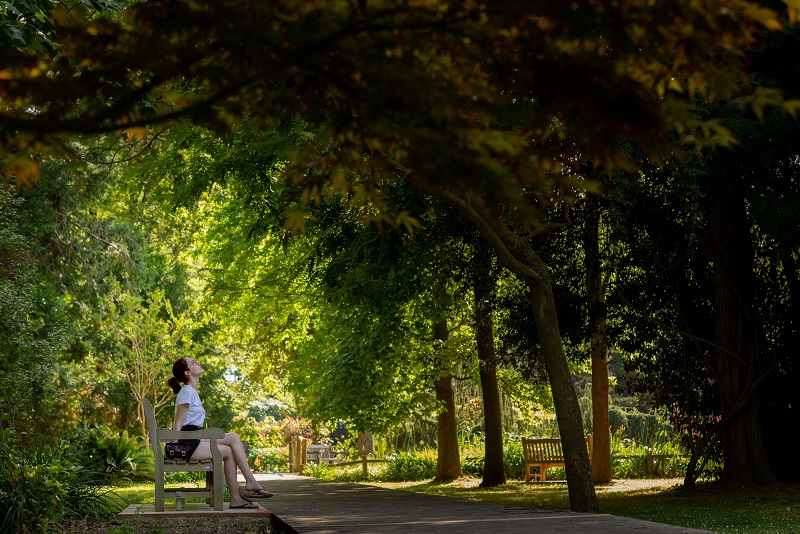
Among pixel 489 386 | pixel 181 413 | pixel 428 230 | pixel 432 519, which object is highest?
pixel 428 230

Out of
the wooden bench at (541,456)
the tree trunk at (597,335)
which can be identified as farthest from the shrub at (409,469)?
the tree trunk at (597,335)

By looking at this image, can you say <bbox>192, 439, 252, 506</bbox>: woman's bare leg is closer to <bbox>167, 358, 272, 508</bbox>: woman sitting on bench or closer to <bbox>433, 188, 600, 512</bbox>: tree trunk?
<bbox>167, 358, 272, 508</bbox>: woman sitting on bench

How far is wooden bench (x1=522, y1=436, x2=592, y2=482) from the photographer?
1858cm

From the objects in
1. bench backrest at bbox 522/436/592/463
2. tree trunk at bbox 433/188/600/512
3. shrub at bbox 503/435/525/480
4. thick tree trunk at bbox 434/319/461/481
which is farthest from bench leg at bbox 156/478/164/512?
shrub at bbox 503/435/525/480

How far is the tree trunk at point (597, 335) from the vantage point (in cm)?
1434

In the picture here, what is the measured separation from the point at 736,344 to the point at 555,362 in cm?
561

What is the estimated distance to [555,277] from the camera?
578 inches

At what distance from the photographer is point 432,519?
25.2ft

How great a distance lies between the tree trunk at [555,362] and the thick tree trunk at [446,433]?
9.55 meters

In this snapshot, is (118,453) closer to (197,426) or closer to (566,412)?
(197,426)

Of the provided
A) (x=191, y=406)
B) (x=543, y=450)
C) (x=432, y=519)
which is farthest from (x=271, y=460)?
(x=432, y=519)

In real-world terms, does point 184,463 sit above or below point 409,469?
above

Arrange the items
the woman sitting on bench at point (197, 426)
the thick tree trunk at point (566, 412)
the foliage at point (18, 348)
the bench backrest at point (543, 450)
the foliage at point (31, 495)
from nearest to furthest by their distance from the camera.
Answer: the foliage at point (31, 495), the woman sitting on bench at point (197, 426), the thick tree trunk at point (566, 412), the foliage at point (18, 348), the bench backrest at point (543, 450)

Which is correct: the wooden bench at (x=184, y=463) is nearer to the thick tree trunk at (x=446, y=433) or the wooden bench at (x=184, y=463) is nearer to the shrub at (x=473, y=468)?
the thick tree trunk at (x=446, y=433)
